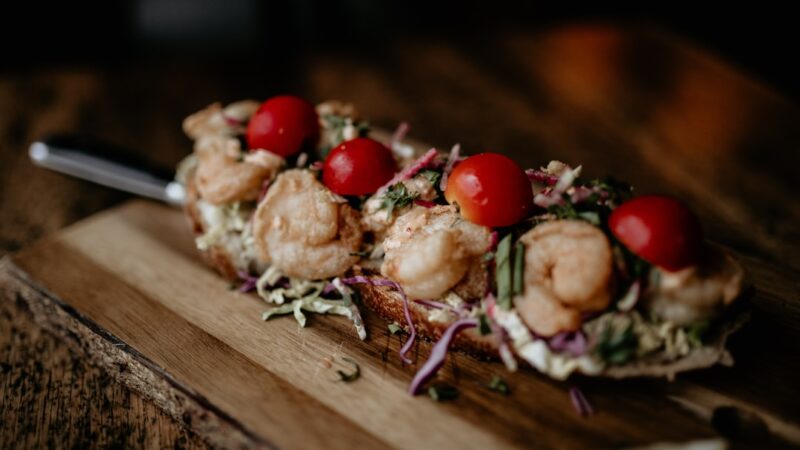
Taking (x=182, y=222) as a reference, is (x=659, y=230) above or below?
above

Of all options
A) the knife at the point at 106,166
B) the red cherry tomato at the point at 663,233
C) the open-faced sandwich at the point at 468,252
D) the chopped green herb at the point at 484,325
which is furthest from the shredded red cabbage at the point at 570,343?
the knife at the point at 106,166

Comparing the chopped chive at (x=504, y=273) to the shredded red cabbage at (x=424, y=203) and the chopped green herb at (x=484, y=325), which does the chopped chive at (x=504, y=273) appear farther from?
the shredded red cabbage at (x=424, y=203)

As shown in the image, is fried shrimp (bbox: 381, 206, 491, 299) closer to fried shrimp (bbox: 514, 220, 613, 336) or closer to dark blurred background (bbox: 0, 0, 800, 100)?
fried shrimp (bbox: 514, 220, 613, 336)

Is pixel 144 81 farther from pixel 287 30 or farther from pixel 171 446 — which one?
pixel 171 446

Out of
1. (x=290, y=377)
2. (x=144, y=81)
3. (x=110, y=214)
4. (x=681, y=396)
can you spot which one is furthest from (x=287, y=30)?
(x=681, y=396)

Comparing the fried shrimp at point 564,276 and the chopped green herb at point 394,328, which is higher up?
the fried shrimp at point 564,276

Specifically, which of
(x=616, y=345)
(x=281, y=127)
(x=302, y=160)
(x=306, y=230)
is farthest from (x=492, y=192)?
(x=281, y=127)
